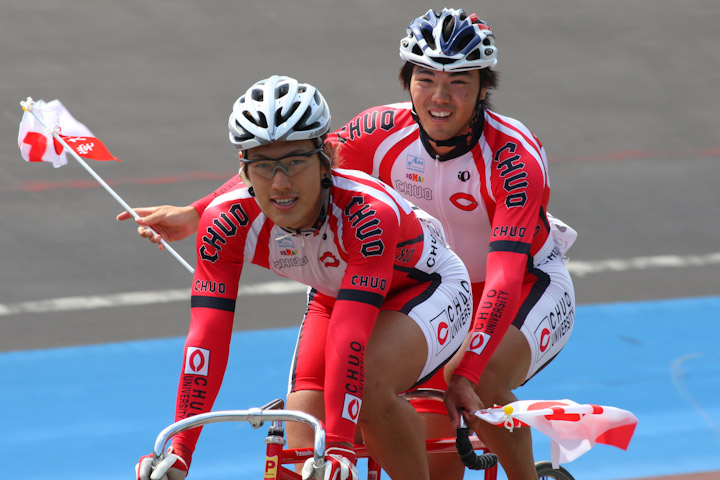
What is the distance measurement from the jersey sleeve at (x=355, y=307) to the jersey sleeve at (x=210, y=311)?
0.37 m

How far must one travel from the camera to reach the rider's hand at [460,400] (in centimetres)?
404

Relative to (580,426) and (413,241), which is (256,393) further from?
(580,426)

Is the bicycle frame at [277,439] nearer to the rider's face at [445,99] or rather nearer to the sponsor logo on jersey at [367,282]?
the sponsor logo on jersey at [367,282]

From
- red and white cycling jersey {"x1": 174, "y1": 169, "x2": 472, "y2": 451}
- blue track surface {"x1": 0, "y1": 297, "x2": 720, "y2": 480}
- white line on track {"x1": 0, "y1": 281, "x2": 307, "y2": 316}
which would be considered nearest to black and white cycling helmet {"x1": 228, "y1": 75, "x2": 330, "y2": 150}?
red and white cycling jersey {"x1": 174, "y1": 169, "x2": 472, "y2": 451}

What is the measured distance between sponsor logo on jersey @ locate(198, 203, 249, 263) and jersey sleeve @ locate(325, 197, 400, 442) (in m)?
0.36

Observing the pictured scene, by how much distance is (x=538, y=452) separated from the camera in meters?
6.24

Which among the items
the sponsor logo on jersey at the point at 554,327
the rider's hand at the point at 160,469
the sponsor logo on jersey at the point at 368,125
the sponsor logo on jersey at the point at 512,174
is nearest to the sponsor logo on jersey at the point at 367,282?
the rider's hand at the point at 160,469

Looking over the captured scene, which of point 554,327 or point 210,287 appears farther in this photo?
point 554,327

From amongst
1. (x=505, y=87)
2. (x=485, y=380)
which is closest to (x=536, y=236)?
(x=485, y=380)

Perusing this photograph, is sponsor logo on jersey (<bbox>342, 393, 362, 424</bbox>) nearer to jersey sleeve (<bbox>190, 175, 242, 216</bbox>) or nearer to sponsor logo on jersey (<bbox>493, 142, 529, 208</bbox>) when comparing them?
jersey sleeve (<bbox>190, 175, 242, 216</bbox>)

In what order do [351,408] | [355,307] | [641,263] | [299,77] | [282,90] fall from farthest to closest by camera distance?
[299,77]
[641,263]
[282,90]
[355,307]
[351,408]

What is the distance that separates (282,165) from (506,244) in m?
1.10

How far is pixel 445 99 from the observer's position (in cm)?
453

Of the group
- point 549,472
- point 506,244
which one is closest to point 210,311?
point 506,244
